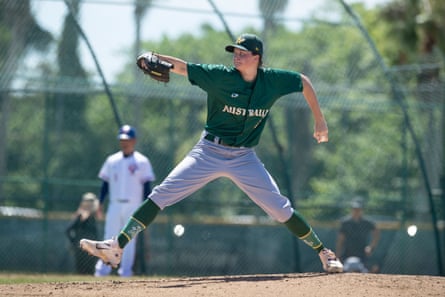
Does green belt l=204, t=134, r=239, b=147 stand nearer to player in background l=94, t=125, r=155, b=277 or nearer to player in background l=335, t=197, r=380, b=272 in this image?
player in background l=94, t=125, r=155, b=277

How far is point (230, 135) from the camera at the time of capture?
713 cm

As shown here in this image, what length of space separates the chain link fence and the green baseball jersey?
5.05m

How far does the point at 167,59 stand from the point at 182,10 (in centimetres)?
587

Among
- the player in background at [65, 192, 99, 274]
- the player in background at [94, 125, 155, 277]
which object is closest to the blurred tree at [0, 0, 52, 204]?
the player in background at [65, 192, 99, 274]

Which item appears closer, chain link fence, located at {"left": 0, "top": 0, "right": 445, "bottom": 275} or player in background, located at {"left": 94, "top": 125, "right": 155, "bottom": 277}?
player in background, located at {"left": 94, "top": 125, "right": 155, "bottom": 277}

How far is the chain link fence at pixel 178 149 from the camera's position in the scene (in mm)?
12625

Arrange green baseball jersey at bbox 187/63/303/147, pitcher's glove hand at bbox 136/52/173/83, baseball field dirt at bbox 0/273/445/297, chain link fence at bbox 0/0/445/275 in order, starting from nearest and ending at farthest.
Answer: baseball field dirt at bbox 0/273/445/297
pitcher's glove hand at bbox 136/52/173/83
green baseball jersey at bbox 187/63/303/147
chain link fence at bbox 0/0/445/275

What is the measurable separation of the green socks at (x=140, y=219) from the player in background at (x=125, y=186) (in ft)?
11.5

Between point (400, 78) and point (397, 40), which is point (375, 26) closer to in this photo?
point (397, 40)

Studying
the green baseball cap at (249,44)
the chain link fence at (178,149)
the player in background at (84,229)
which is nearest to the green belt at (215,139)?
the green baseball cap at (249,44)

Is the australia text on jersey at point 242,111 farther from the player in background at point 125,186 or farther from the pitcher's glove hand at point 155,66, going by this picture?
the player in background at point 125,186

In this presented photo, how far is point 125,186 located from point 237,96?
399 cm

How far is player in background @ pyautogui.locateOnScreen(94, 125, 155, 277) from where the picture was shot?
10.6m

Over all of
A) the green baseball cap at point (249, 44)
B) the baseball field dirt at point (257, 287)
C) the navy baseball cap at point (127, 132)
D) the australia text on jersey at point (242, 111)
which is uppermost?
the navy baseball cap at point (127, 132)
